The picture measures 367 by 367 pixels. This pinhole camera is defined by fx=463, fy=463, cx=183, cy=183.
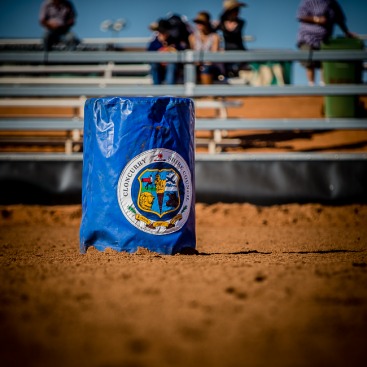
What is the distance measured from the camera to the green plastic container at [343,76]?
6875 mm

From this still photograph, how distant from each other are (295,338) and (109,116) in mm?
1967

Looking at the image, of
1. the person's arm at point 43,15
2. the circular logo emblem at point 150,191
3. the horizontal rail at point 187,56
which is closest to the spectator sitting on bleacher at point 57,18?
the person's arm at point 43,15

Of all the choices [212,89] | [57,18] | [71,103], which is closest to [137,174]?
[212,89]

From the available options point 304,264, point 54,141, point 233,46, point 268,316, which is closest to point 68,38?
point 54,141

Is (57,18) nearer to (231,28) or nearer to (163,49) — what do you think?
(163,49)

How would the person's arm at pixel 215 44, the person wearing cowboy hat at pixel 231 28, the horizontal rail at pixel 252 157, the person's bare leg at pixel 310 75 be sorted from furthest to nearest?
the person's bare leg at pixel 310 75, the person's arm at pixel 215 44, the person wearing cowboy hat at pixel 231 28, the horizontal rail at pixel 252 157

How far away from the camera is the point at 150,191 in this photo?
2.86m

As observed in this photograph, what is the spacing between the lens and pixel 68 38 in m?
9.49

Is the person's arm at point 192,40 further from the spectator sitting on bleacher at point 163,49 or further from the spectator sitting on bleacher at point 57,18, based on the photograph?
the spectator sitting on bleacher at point 57,18

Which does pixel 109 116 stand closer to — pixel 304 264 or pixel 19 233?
pixel 304 264

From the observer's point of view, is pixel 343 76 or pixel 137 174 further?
pixel 343 76

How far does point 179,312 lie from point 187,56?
173 inches

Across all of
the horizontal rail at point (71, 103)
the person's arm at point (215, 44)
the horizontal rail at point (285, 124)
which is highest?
the person's arm at point (215, 44)

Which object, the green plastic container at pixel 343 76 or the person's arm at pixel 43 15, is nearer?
the green plastic container at pixel 343 76
